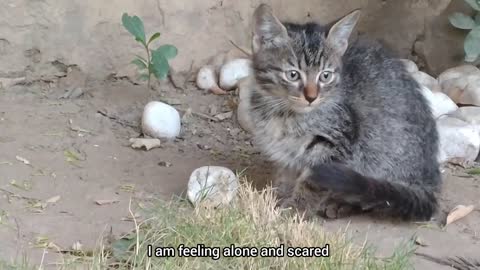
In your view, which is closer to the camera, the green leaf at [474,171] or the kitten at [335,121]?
the kitten at [335,121]

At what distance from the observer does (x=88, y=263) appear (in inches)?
122

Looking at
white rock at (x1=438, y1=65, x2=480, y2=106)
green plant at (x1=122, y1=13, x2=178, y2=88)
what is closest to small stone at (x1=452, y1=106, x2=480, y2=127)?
white rock at (x1=438, y1=65, x2=480, y2=106)

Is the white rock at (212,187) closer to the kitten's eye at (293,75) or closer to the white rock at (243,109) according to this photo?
the kitten's eye at (293,75)

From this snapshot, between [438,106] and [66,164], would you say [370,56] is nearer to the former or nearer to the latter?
[438,106]

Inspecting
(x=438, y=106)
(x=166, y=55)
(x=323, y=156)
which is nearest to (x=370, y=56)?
(x=323, y=156)

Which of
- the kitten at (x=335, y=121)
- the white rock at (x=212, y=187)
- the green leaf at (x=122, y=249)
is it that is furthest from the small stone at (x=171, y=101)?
the green leaf at (x=122, y=249)

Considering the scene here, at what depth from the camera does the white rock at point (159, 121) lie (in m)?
Result: 4.59

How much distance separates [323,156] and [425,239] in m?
0.56

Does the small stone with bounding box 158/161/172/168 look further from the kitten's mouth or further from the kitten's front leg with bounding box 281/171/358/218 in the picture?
the kitten's mouth

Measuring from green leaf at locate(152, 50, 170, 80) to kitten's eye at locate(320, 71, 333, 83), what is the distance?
4.10 feet

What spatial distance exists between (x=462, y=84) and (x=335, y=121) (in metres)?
1.48

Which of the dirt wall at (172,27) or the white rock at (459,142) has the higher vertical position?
the dirt wall at (172,27)

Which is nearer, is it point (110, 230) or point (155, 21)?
point (110, 230)

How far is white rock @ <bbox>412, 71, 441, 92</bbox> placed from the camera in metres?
5.11
